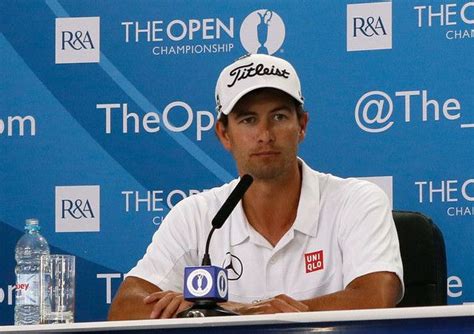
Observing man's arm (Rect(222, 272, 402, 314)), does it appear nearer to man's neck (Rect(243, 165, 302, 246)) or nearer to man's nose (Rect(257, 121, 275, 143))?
man's neck (Rect(243, 165, 302, 246))

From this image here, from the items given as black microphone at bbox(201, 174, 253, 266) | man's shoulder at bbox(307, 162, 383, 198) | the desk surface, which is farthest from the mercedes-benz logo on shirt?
the desk surface

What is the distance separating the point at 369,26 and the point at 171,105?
2.91 ft

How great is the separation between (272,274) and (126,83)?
1.65 meters

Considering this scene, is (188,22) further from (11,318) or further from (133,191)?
(11,318)

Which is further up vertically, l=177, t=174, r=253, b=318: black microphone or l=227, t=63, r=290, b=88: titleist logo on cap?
l=227, t=63, r=290, b=88: titleist logo on cap

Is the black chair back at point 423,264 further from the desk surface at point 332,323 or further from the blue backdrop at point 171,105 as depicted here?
the blue backdrop at point 171,105

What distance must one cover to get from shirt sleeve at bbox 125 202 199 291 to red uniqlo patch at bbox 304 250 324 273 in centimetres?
37

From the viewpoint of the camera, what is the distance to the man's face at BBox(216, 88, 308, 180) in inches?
133

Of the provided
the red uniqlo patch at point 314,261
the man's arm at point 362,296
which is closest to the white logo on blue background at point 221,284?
the man's arm at point 362,296

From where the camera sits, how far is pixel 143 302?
129 inches

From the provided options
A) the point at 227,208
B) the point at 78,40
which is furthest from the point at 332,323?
the point at 78,40

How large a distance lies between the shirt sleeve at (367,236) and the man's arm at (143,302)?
0.54 metres

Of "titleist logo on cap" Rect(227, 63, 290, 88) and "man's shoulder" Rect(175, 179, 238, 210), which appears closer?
"titleist logo on cap" Rect(227, 63, 290, 88)

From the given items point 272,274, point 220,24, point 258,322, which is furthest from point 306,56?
point 258,322
